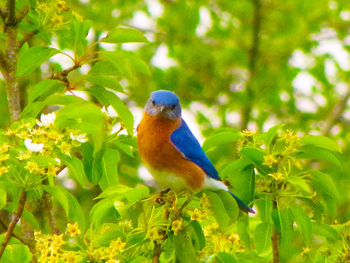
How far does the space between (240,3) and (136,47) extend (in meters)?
2.23

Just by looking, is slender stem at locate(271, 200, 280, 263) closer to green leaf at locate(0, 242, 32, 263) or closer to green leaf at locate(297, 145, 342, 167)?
green leaf at locate(297, 145, 342, 167)

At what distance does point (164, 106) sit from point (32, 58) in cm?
89

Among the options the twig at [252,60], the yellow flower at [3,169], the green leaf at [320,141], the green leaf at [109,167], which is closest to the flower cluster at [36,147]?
the yellow flower at [3,169]

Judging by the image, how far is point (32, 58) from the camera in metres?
3.84

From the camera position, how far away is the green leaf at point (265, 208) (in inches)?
149

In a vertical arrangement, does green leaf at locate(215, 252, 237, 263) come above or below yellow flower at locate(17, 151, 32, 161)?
below

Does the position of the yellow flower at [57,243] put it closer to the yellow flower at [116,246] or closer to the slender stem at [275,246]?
the yellow flower at [116,246]

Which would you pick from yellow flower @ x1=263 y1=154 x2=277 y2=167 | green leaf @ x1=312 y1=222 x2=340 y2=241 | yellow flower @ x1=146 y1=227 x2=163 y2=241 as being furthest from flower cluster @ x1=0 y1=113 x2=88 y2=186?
green leaf @ x1=312 y1=222 x2=340 y2=241

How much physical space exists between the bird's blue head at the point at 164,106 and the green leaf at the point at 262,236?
904mm

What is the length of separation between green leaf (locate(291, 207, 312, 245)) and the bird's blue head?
3.32ft

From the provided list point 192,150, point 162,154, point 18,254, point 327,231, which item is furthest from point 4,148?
point 327,231

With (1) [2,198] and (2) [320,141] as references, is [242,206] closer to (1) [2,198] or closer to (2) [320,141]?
(2) [320,141]

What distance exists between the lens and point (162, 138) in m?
4.18

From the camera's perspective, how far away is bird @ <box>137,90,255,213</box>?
4.02 metres
